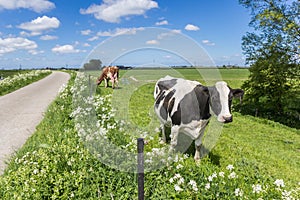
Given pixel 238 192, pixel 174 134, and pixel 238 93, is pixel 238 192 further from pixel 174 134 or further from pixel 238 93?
pixel 174 134

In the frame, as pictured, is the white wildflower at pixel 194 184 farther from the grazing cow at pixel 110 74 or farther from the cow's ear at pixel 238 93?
the grazing cow at pixel 110 74

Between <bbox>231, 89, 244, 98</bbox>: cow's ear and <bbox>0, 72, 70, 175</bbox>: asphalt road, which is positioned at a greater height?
<bbox>231, 89, 244, 98</bbox>: cow's ear

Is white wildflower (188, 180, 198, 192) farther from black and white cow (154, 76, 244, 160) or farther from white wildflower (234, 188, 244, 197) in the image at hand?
black and white cow (154, 76, 244, 160)

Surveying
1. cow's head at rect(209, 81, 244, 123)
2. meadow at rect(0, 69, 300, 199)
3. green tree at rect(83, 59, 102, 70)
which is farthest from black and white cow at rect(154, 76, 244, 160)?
green tree at rect(83, 59, 102, 70)

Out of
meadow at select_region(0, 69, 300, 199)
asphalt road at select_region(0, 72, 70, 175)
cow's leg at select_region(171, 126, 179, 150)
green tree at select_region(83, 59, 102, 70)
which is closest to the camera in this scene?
meadow at select_region(0, 69, 300, 199)

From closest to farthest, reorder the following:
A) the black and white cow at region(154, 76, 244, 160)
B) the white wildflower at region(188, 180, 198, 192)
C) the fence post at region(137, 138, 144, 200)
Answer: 1. the fence post at region(137, 138, 144, 200)
2. the white wildflower at region(188, 180, 198, 192)
3. the black and white cow at region(154, 76, 244, 160)

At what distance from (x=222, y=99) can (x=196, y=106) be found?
30.9 inches

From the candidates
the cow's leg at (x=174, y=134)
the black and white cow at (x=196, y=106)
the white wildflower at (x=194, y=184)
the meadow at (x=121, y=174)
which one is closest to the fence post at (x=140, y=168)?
the meadow at (x=121, y=174)

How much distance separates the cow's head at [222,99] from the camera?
201 inches

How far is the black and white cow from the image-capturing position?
17.1ft

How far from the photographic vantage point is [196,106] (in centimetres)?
587

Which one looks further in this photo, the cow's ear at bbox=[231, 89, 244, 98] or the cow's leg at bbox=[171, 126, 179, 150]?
the cow's leg at bbox=[171, 126, 179, 150]

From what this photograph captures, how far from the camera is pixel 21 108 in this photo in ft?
46.2

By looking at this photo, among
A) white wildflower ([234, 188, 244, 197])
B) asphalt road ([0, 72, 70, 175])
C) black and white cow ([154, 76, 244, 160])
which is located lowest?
asphalt road ([0, 72, 70, 175])
